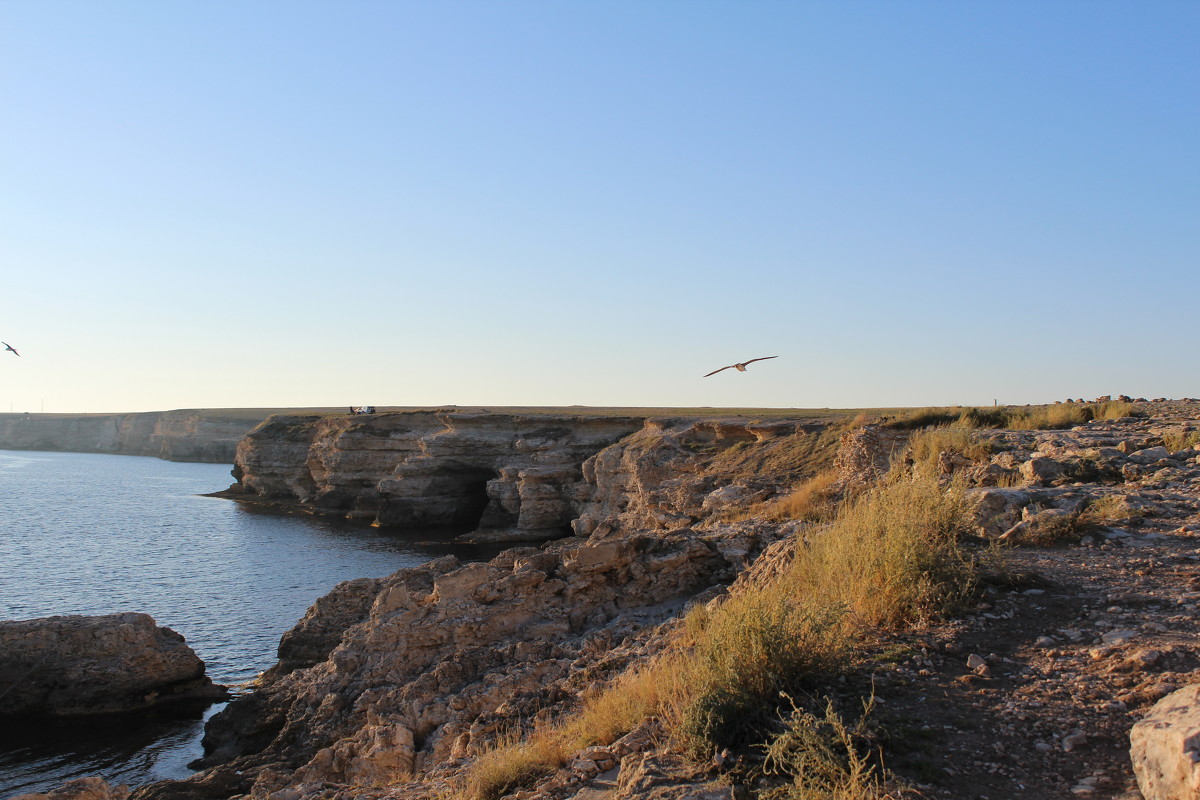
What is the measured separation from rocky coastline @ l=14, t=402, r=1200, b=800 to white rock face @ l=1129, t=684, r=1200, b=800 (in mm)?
15

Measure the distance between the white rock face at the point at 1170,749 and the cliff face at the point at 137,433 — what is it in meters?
110

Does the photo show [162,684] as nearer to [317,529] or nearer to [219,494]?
[317,529]

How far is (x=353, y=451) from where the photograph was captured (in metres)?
51.0

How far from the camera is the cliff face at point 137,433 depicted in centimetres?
10675

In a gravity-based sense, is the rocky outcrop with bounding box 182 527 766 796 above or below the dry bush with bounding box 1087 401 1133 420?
below

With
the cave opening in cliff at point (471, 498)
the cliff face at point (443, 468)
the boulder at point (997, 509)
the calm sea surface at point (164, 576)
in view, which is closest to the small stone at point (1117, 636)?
the boulder at point (997, 509)

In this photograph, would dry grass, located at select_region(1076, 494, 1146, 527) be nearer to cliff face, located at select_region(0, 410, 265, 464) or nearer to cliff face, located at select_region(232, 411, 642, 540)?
cliff face, located at select_region(232, 411, 642, 540)

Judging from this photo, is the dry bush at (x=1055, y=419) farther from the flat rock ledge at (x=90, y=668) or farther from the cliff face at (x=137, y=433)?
the cliff face at (x=137, y=433)

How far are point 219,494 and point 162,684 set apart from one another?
154 ft

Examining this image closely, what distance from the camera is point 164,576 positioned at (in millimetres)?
28547

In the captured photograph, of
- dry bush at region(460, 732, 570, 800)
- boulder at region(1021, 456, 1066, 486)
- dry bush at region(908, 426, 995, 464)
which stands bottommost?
dry bush at region(460, 732, 570, 800)

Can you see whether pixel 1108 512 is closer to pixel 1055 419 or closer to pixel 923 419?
pixel 1055 419

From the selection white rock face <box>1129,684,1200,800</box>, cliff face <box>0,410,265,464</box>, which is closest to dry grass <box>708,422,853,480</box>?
white rock face <box>1129,684,1200,800</box>

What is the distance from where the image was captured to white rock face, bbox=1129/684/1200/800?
3.35 metres
